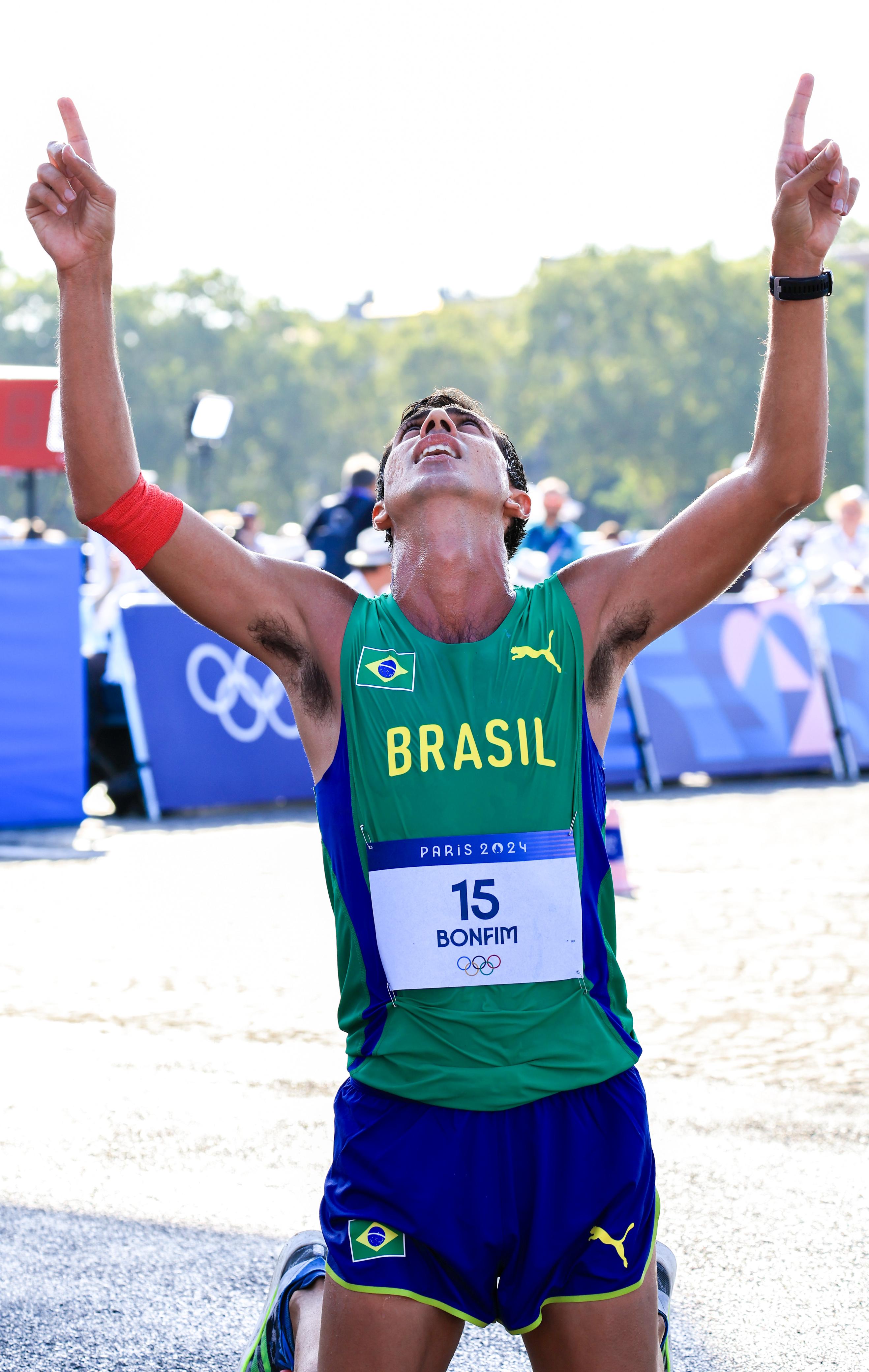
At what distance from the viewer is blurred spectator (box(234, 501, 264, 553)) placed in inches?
623

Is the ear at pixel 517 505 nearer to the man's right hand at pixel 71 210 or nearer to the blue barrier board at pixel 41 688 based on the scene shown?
the man's right hand at pixel 71 210

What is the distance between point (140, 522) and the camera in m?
2.47

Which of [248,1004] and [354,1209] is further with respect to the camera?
[248,1004]

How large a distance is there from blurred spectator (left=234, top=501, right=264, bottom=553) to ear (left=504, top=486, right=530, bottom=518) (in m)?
12.3

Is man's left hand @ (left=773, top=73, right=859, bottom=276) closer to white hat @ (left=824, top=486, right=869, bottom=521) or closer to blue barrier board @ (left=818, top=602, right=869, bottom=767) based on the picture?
blue barrier board @ (left=818, top=602, right=869, bottom=767)

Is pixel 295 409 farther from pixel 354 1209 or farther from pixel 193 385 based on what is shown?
pixel 354 1209

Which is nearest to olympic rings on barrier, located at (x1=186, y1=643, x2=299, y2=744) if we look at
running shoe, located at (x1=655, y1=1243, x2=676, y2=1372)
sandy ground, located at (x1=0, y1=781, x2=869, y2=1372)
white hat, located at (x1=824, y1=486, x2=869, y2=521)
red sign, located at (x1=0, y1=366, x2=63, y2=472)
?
sandy ground, located at (x1=0, y1=781, x2=869, y2=1372)

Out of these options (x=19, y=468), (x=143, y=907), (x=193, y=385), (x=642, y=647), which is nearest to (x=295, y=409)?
(x=193, y=385)

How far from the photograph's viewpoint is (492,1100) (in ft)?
7.63

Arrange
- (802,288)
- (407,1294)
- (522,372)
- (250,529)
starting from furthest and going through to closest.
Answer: (522,372)
(250,529)
(802,288)
(407,1294)

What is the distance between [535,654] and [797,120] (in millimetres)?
999

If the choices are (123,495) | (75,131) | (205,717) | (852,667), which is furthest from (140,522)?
(852,667)

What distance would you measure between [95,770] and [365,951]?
9.32 m

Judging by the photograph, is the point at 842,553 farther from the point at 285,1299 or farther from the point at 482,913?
the point at 482,913
